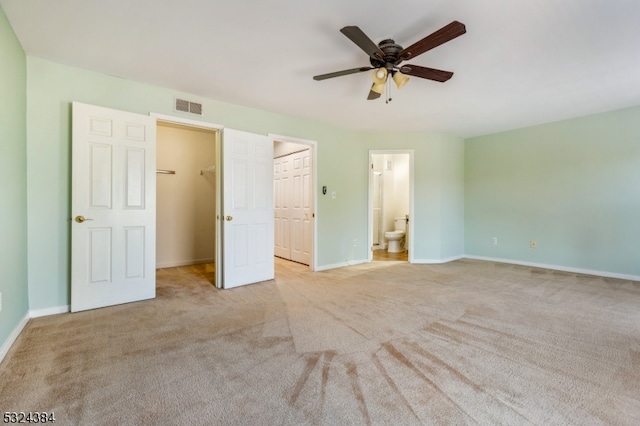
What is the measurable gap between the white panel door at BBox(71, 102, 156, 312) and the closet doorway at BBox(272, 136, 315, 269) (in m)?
2.20

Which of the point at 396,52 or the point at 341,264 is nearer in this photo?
the point at 396,52

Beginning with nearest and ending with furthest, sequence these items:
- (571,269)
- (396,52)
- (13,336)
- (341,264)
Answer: (13,336), (396,52), (571,269), (341,264)

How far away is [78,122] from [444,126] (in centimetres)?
497

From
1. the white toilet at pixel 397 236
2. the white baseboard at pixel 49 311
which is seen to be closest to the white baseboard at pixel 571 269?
the white toilet at pixel 397 236

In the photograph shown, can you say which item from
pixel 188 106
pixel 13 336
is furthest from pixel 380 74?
pixel 13 336

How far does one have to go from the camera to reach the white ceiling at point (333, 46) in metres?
2.00

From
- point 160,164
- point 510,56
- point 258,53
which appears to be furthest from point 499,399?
point 160,164

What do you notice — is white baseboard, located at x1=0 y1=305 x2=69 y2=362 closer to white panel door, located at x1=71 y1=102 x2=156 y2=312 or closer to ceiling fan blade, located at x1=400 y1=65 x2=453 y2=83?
white panel door, located at x1=71 y1=102 x2=156 y2=312

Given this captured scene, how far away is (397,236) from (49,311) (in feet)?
19.0

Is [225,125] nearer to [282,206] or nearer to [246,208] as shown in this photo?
[246,208]

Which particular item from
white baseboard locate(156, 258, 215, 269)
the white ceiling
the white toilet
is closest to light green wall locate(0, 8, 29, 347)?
the white ceiling

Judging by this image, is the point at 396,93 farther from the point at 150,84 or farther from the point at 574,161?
the point at 574,161

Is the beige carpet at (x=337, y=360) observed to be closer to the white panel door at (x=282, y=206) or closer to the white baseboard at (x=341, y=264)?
the white baseboard at (x=341, y=264)

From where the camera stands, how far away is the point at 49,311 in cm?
274
